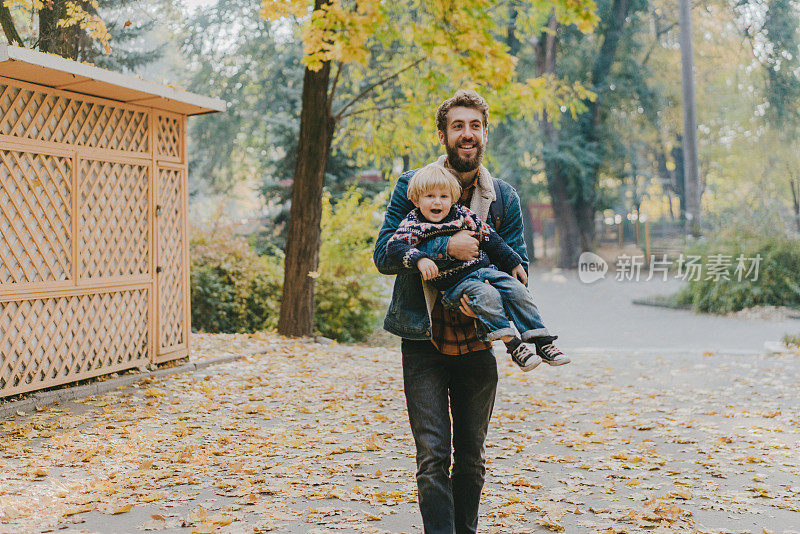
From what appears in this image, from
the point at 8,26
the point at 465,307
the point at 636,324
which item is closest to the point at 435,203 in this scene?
the point at 465,307

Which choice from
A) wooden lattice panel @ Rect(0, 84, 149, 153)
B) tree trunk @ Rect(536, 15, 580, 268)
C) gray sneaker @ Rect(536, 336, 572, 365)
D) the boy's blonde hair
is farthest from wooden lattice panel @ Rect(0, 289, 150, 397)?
tree trunk @ Rect(536, 15, 580, 268)

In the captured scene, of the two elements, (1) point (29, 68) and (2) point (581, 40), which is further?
(2) point (581, 40)

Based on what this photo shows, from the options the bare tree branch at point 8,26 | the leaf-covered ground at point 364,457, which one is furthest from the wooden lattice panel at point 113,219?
the bare tree branch at point 8,26

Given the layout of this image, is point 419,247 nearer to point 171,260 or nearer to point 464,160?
point 464,160

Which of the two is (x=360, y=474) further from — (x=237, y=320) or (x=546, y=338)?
→ (x=237, y=320)

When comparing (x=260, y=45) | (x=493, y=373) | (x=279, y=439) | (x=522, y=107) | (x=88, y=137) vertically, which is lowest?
(x=279, y=439)

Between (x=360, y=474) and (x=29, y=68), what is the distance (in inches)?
195

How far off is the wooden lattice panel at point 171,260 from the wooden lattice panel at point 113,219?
28cm

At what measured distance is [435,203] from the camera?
3012 mm

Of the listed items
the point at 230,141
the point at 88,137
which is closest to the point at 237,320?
the point at 88,137

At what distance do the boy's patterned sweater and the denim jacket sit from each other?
4cm

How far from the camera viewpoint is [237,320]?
46.3ft

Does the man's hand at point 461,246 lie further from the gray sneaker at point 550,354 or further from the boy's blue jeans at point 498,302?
the gray sneaker at point 550,354

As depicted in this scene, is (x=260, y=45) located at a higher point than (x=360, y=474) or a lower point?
higher
